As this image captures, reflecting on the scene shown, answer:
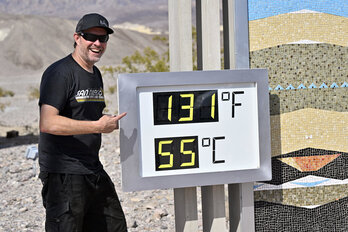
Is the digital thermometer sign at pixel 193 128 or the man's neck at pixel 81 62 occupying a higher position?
the man's neck at pixel 81 62

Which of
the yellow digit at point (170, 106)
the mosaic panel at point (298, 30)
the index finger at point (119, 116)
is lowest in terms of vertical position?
the index finger at point (119, 116)

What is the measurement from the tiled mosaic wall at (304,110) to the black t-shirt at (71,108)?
112 centimetres

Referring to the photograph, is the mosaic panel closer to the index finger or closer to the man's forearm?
the index finger

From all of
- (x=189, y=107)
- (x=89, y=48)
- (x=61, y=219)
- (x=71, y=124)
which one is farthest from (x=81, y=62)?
(x=61, y=219)

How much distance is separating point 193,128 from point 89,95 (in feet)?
2.27

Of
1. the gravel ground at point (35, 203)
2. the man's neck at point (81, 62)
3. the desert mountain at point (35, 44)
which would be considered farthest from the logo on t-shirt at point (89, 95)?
the desert mountain at point (35, 44)

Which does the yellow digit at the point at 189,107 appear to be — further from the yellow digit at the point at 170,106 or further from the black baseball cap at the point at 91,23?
the black baseball cap at the point at 91,23

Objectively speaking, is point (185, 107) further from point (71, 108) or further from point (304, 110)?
point (304, 110)

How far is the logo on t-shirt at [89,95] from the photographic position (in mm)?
3193

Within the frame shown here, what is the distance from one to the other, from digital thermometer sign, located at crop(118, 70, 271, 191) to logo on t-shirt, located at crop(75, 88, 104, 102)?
0.17 meters

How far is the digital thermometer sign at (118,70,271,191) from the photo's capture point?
10.8ft

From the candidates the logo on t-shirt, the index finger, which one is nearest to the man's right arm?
the index finger

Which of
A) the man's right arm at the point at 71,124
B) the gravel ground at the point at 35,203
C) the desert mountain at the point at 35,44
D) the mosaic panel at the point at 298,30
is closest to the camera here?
the man's right arm at the point at 71,124

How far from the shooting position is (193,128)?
336cm
